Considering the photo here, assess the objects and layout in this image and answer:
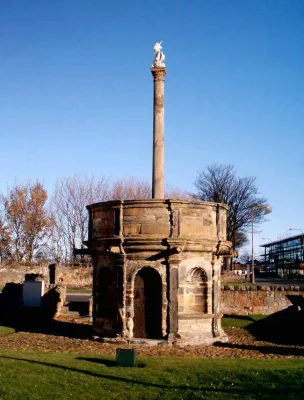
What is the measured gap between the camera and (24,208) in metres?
52.6

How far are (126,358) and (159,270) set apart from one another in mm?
5276

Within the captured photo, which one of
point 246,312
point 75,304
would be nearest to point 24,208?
point 75,304

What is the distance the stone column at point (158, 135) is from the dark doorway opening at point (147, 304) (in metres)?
4.01

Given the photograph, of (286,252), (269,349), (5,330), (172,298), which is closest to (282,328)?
(269,349)

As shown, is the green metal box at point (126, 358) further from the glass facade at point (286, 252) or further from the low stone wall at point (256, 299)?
the glass facade at point (286, 252)

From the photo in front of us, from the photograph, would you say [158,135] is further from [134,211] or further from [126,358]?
[126,358]

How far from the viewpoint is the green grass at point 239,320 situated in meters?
23.8

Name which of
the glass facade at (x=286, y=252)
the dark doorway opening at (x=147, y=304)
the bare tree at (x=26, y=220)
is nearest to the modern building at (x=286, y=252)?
the glass facade at (x=286, y=252)

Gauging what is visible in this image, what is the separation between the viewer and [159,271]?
1809 centimetres

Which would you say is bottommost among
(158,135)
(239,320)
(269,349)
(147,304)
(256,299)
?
(269,349)

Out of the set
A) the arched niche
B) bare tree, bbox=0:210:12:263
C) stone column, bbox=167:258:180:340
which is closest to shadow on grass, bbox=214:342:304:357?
the arched niche

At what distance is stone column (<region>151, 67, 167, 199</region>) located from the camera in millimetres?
21281

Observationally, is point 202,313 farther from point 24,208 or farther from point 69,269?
point 24,208

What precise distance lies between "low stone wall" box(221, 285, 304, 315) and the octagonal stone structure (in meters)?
7.27
